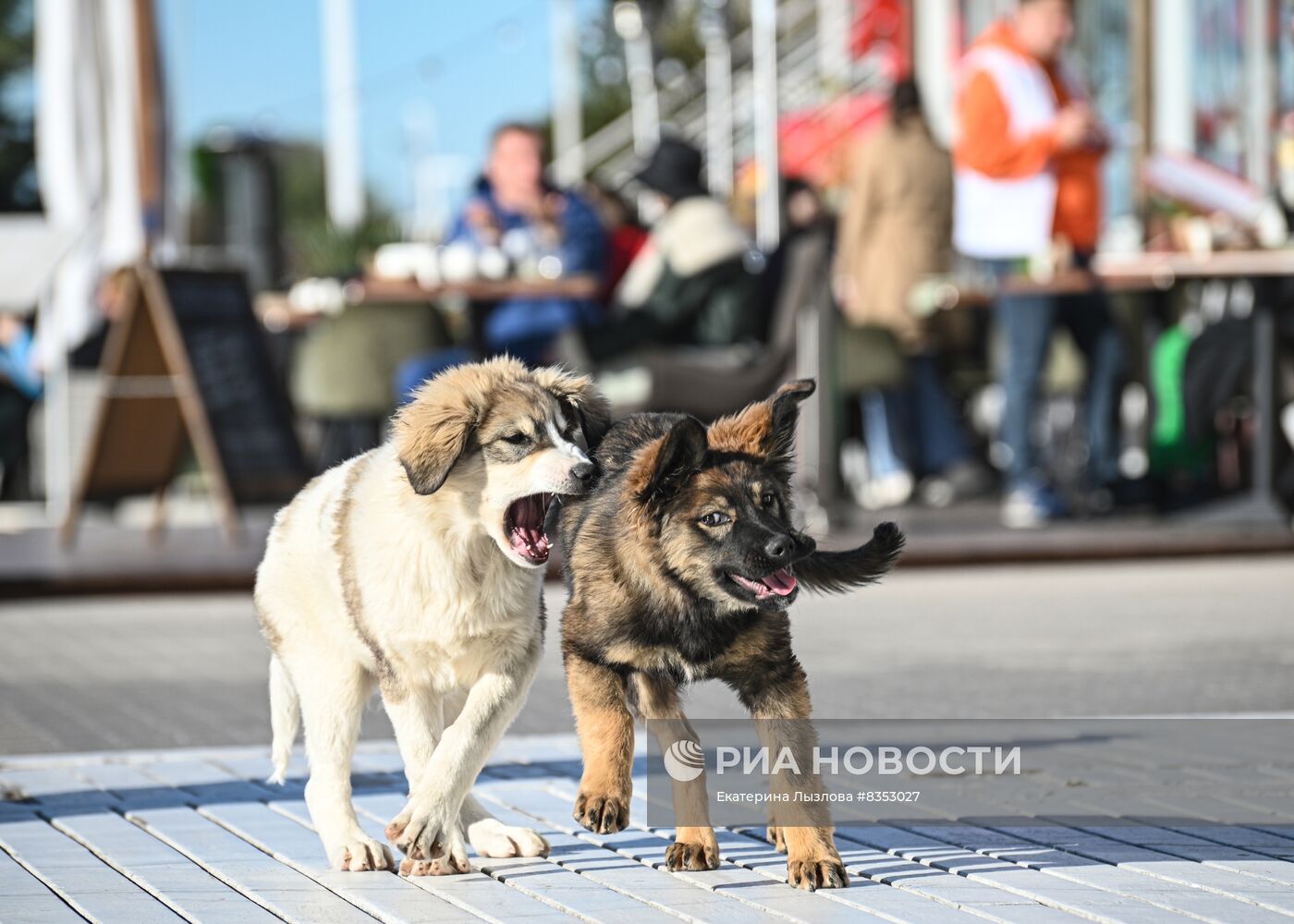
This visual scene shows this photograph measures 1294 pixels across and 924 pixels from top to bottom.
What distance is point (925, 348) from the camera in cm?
1568

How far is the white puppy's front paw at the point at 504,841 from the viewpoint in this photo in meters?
5.12

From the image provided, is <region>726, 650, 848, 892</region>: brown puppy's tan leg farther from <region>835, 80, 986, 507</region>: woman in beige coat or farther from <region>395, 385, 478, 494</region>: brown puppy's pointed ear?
<region>835, 80, 986, 507</region>: woman in beige coat

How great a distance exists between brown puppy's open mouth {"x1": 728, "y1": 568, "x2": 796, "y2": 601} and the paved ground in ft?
10.2

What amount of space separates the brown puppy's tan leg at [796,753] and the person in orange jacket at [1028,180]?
9553 mm

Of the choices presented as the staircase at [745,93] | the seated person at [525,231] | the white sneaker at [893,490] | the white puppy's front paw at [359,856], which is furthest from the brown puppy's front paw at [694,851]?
the staircase at [745,93]

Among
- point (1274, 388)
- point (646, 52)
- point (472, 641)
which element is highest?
point (646, 52)

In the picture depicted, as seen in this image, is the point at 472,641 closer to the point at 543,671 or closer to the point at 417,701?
the point at 417,701

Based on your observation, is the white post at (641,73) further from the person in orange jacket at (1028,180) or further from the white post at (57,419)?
the person in orange jacket at (1028,180)

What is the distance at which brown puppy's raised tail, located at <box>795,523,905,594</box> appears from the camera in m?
5.04

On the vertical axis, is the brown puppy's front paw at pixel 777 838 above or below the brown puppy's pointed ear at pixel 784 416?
below

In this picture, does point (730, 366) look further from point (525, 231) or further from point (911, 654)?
point (911, 654)

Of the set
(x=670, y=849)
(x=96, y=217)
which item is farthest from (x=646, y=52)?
(x=670, y=849)

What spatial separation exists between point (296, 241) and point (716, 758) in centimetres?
1699

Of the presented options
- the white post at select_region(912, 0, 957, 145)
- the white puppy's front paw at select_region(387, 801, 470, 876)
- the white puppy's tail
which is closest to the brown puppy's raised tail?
the white puppy's front paw at select_region(387, 801, 470, 876)
